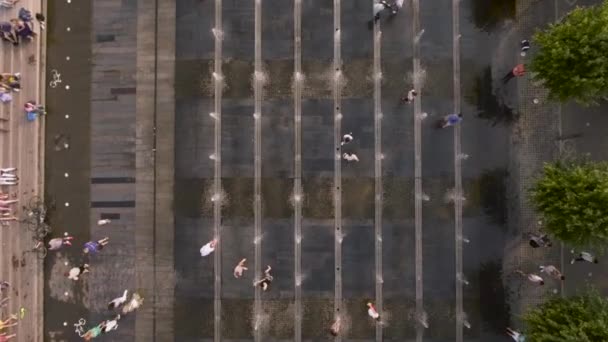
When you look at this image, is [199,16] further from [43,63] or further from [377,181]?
[377,181]

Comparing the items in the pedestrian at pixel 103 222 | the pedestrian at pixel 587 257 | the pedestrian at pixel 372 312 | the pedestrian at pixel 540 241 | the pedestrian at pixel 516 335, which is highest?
the pedestrian at pixel 103 222

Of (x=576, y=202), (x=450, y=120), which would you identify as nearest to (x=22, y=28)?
(x=450, y=120)

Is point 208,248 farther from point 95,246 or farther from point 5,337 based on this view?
point 5,337

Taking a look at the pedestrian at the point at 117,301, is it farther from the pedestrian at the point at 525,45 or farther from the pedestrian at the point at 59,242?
the pedestrian at the point at 525,45

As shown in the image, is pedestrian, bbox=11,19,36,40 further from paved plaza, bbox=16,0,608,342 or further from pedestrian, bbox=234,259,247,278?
pedestrian, bbox=234,259,247,278

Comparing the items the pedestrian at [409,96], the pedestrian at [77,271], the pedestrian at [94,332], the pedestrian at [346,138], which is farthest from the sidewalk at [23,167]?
the pedestrian at [409,96]

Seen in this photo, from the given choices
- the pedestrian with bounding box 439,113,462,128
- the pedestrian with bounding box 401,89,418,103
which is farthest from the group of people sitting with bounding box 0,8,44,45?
the pedestrian with bounding box 439,113,462,128

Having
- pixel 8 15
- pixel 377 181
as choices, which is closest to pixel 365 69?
pixel 377 181
